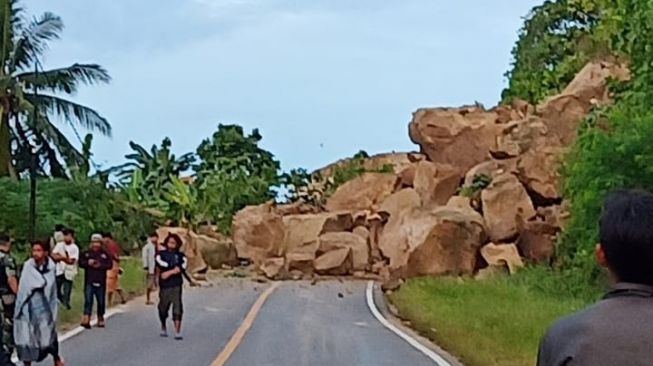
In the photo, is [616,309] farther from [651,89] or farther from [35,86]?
[35,86]

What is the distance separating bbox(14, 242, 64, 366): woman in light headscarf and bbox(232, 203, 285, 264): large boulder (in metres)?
40.7

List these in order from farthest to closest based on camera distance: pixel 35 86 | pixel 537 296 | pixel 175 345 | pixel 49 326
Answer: pixel 35 86 → pixel 537 296 → pixel 175 345 → pixel 49 326

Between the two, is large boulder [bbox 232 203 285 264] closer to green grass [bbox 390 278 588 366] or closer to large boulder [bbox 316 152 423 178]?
large boulder [bbox 316 152 423 178]

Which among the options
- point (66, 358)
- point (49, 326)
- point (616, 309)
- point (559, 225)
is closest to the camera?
point (616, 309)

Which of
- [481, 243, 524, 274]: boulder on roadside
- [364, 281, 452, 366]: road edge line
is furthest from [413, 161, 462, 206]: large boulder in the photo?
[364, 281, 452, 366]: road edge line

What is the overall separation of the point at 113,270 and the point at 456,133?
1195 inches

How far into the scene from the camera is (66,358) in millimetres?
17375

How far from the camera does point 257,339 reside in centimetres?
2098

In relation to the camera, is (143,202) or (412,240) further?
(143,202)

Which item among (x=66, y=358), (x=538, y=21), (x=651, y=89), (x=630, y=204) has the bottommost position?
(x=66, y=358)

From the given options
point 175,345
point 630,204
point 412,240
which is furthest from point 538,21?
point 630,204

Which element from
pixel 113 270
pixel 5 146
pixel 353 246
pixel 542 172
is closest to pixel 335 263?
pixel 353 246

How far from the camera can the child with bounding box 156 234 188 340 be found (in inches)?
802

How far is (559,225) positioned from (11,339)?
30336 millimetres
